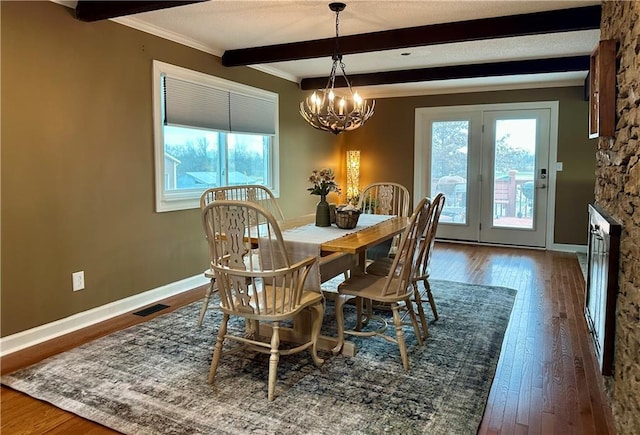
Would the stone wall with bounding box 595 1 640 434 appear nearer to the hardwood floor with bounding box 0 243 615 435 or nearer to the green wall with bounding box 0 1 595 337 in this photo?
the hardwood floor with bounding box 0 243 615 435

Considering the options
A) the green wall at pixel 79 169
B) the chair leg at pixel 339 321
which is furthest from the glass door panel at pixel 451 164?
the chair leg at pixel 339 321

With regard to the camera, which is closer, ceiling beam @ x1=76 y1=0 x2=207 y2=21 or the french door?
ceiling beam @ x1=76 y1=0 x2=207 y2=21

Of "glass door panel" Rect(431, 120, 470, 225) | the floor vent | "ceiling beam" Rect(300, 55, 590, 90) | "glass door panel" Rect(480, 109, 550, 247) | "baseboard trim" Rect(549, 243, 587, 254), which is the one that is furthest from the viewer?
"glass door panel" Rect(431, 120, 470, 225)

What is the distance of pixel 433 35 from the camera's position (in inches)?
147

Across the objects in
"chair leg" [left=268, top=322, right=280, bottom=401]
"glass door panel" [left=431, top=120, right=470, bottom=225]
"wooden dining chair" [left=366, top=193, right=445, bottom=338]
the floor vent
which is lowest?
the floor vent

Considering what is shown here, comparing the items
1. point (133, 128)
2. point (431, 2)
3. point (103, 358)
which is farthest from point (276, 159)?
point (103, 358)

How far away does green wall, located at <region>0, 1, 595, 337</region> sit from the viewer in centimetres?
285

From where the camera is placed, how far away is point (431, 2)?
10.6 feet

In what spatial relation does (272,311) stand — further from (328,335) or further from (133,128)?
(133,128)

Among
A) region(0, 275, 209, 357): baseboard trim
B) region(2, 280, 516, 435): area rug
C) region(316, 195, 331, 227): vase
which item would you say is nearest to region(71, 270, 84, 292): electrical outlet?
region(0, 275, 209, 357): baseboard trim

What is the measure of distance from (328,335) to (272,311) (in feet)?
2.95

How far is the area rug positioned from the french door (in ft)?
12.3

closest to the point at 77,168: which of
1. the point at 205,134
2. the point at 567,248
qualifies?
the point at 205,134

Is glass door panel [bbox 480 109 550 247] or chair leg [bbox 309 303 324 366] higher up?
glass door panel [bbox 480 109 550 247]
